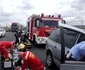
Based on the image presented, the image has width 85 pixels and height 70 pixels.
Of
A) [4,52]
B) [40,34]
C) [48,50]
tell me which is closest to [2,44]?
[4,52]

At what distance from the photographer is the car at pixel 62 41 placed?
397 centimetres

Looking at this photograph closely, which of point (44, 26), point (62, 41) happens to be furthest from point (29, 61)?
point (44, 26)

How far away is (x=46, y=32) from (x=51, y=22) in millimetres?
828

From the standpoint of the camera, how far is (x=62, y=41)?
12.7 feet

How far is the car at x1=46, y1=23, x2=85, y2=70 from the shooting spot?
13.0 feet

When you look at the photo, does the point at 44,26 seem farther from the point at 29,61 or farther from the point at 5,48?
the point at 29,61

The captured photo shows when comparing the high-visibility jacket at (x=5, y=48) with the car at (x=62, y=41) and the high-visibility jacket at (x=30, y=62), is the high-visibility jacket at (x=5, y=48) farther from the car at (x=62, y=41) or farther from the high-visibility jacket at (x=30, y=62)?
the high-visibility jacket at (x=30, y=62)

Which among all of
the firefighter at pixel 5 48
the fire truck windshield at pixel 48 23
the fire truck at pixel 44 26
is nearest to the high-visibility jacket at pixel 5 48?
the firefighter at pixel 5 48

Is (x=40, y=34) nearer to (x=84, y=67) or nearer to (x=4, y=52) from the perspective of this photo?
(x=4, y=52)

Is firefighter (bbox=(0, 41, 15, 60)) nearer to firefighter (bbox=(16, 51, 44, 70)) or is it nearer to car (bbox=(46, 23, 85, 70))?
car (bbox=(46, 23, 85, 70))

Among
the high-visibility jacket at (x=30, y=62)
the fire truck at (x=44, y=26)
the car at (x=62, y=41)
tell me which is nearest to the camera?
the car at (x=62, y=41)

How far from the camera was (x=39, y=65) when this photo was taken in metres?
5.97

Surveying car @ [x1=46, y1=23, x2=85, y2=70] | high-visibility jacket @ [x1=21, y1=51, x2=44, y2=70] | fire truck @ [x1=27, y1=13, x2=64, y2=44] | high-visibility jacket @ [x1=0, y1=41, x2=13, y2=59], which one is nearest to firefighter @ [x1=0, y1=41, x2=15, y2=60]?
high-visibility jacket @ [x1=0, y1=41, x2=13, y2=59]

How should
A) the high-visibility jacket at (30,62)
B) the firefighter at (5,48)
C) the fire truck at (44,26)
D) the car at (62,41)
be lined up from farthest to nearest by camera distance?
the fire truck at (44,26)
the firefighter at (5,48)
the high-visibility jacket at (30,62)
the car at (62,41)
